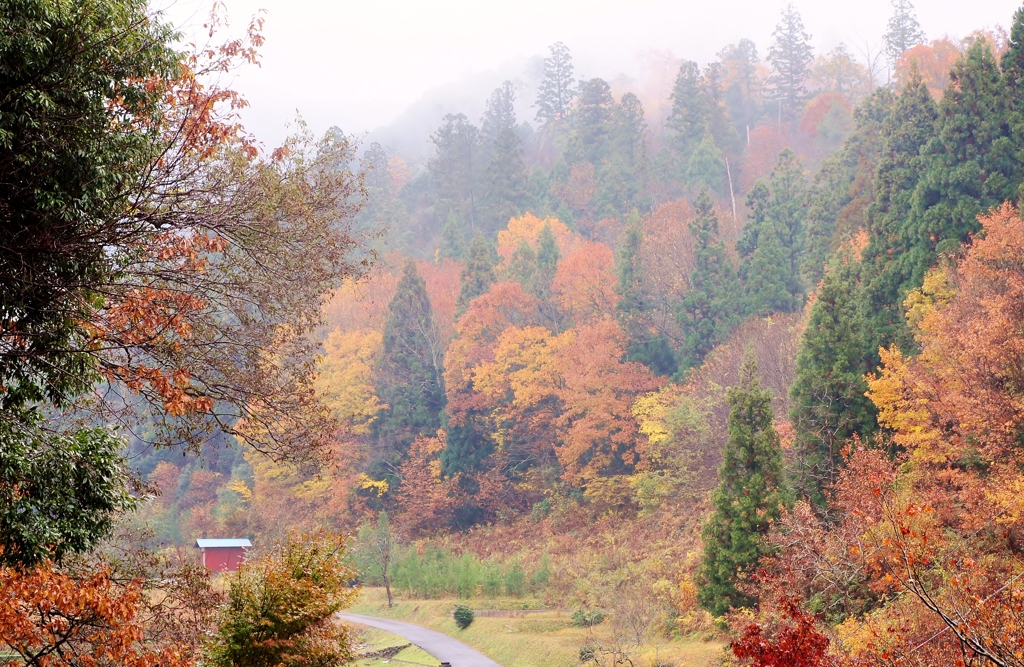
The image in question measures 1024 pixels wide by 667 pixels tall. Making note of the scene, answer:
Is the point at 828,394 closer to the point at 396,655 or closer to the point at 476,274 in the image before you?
the point at 396,655

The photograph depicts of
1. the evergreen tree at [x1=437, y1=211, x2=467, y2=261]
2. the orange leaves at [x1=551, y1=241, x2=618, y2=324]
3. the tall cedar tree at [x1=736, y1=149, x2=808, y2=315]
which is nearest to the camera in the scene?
the tall cedar tree at [x1=736, y1=149, x2=808, y2=315]

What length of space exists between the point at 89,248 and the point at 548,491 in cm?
3165

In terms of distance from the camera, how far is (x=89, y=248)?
8992 millimetres

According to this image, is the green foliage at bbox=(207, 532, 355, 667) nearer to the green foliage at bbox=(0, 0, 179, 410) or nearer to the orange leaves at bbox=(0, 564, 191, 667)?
the orange leaves at bbox=(0, 564, 191, 667)

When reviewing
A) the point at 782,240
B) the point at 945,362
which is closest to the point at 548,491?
the point at 782,240

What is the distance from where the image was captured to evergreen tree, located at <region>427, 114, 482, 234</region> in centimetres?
6612

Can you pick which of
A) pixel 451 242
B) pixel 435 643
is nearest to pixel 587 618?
pixel 435 643

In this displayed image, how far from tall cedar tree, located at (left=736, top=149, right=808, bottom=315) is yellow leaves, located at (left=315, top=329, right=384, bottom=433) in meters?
19.0

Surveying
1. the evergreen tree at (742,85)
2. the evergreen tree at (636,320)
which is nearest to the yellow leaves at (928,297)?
the evergreen tree at (636,320)

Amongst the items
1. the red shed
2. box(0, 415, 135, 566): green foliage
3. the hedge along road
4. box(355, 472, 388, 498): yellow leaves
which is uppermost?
box(0, 415, 135, 566): green foliage

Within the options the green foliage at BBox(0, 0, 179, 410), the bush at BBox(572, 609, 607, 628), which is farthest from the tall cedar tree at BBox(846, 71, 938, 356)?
the green foliage at BBox(0, 0, 179, 410)

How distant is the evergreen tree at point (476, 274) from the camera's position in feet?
149

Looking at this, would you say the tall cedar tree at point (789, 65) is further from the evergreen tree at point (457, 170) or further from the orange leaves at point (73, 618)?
the orange leaves at point (73, 618)

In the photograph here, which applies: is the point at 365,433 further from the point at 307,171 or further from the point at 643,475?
the point at 307,171
